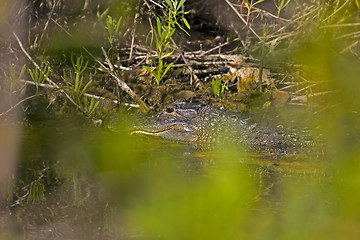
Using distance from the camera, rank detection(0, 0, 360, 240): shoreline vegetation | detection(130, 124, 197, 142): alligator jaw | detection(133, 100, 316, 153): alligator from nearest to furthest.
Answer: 1. detection(0, 0, 360, 240): shoreline vegetation
2. detection(133, 100, 316, 153): alligator
3. detection(130, 124, 197, 142): alligator jaw

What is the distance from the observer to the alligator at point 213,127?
489 centimetres

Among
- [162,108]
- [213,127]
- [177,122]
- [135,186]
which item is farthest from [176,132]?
[135,186]

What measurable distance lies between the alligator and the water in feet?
0.68

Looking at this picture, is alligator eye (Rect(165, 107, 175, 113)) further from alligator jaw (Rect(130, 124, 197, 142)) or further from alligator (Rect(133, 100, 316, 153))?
alligator jaw (Rect(130, 124, 197, 142))

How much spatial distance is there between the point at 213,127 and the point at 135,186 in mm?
2074

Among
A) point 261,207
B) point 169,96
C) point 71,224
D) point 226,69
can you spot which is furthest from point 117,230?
point 226,69

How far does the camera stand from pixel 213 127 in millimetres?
5078

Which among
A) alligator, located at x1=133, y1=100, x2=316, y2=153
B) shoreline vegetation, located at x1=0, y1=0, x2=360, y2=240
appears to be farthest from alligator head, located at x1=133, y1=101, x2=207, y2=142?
shoreline vegetation, located at x1=0, y1=0, x2=360, y2=240

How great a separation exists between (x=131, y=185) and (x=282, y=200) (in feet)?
2.82

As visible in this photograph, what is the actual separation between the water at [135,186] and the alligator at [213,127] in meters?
0.21

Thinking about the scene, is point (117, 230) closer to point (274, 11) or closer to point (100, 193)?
point (100, 193)

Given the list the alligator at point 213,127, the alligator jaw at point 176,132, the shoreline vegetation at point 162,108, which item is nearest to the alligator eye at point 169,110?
the alligator at point 213,127

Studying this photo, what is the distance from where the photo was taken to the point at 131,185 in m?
3.13

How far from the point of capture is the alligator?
489cm
